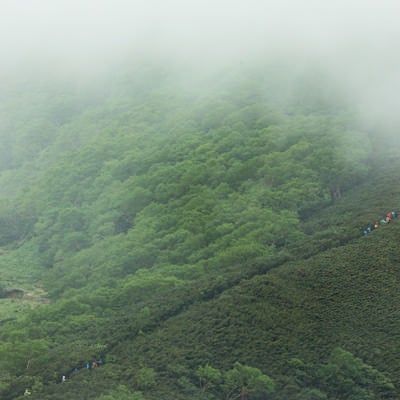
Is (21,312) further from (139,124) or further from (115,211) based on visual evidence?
(139,124)

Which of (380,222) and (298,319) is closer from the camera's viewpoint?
(298,319)

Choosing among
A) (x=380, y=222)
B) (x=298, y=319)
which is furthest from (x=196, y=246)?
(x=298, y=319)

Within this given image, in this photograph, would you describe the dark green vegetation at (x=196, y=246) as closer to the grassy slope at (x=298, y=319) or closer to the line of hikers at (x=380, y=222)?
the grassy slope at (x=298, y=319)

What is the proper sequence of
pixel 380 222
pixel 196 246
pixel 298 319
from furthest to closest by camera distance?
pixel 196 246 < pixel 380 222 < pixel 298 319

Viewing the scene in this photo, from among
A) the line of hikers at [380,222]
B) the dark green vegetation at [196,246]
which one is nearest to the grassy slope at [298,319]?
the dark green vegetation at [196,246]

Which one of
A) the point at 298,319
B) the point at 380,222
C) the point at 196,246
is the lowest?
the point at 298,319

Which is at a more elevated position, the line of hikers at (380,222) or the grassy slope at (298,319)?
the line of hikers at (380,222)

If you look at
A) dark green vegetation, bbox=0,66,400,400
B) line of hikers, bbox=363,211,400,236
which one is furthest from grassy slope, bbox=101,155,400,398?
line of hikers, bbox=363,211,400,236

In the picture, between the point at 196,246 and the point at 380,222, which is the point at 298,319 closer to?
the point at 380,222

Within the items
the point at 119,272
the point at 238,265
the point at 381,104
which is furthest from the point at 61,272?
the point at 381,104


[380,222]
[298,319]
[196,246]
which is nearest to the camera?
[298,319]
